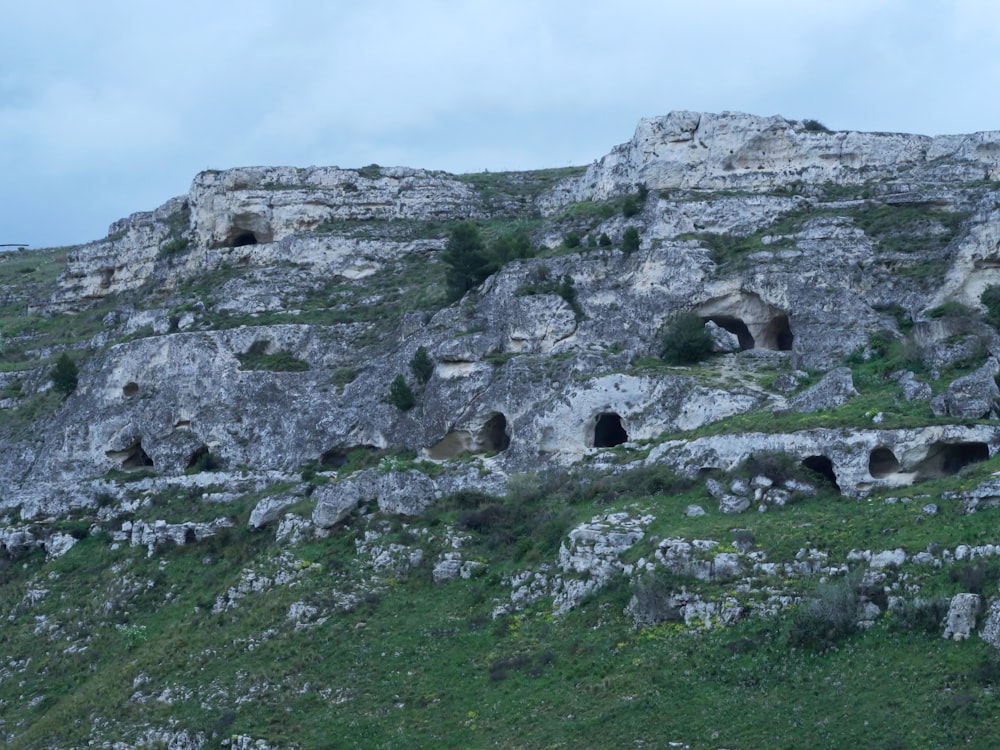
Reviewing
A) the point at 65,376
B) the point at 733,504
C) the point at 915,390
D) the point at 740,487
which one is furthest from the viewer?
the point at 65,376

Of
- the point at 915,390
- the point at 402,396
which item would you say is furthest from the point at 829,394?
the point at 402,396

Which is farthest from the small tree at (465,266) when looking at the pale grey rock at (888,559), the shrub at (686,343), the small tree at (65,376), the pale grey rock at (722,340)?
the pale grey rock at (888,559)

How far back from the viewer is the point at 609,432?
44.9 meters

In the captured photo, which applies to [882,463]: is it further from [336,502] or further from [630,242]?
[336,502]

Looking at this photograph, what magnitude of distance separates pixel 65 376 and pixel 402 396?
1653 cm

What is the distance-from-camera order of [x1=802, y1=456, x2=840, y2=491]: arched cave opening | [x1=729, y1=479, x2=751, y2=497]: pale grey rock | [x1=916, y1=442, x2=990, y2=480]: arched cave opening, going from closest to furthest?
[x1=916, y1=442, x2=990, y2=480]: arched cave opening → [x1=729, y1=479, x2=751, y2=497]: pale grey rock → [x1=802, y1=456, x2=840, y2=491]: arched cave opening

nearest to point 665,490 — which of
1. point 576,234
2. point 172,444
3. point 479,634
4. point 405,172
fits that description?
point 479,634

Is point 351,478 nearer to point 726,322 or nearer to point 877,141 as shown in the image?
point 726,322

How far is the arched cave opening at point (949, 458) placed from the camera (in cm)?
3519

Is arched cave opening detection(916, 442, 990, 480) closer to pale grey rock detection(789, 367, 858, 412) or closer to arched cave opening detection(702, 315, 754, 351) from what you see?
pale grey rock detection(789, 367, 858, 412)

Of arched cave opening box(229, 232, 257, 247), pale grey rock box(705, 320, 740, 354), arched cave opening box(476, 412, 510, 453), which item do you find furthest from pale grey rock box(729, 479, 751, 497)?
arched cave opening box(229, 232, 257, 247)

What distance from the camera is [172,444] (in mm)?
48969

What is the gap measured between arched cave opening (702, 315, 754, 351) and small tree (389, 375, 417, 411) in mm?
11274

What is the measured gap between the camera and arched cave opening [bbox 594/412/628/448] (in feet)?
145
